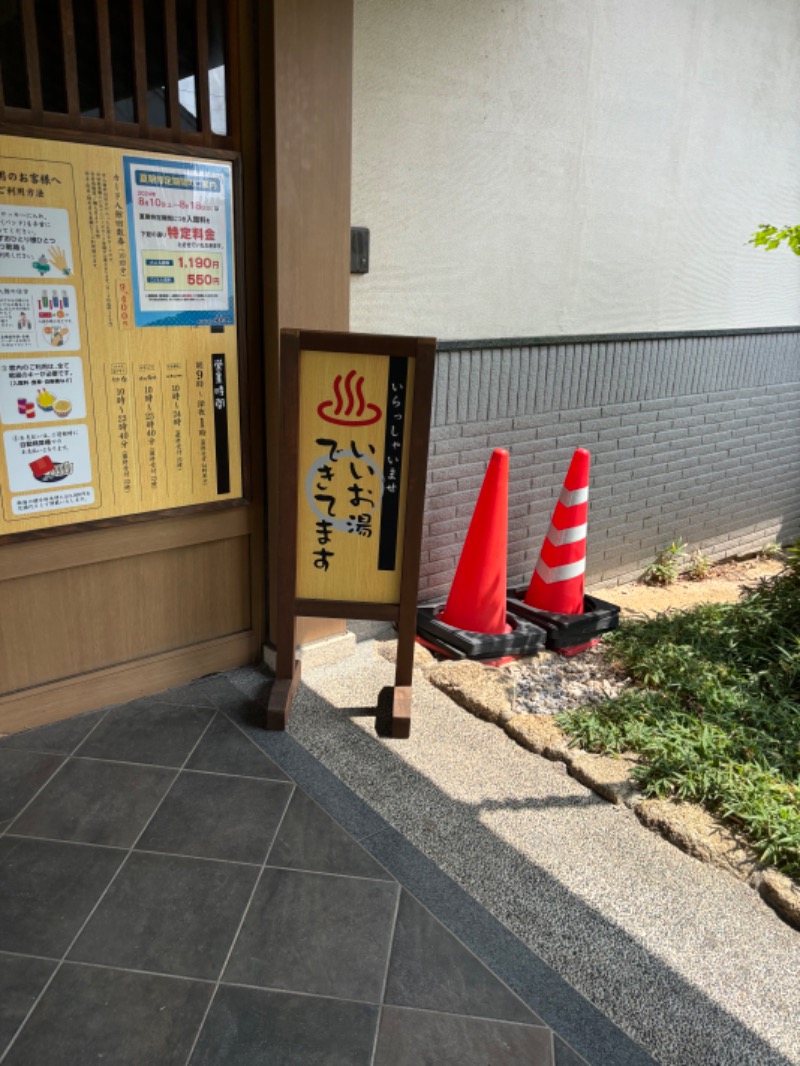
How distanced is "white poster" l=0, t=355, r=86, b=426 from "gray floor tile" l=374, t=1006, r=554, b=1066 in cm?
246

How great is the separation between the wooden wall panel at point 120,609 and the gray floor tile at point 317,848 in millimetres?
1181

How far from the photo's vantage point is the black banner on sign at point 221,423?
371 centimetres

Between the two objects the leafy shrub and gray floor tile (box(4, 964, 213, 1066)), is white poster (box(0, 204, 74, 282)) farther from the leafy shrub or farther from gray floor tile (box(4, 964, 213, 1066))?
the leafy shrub

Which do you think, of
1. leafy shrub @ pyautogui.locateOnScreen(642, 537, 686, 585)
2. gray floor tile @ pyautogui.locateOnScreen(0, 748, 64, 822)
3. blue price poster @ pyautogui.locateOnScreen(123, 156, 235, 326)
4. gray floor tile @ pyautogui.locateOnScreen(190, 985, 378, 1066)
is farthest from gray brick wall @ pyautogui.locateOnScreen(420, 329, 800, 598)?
gray floor tile @ pyautogui.locateOnScreen(190, 985, 378, 1066)

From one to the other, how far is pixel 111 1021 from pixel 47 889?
1.95ft

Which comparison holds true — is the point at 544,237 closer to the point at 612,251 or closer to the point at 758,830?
the point at 612,251

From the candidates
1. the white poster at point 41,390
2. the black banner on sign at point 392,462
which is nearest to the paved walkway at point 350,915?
the black banner on sign at point 392,462

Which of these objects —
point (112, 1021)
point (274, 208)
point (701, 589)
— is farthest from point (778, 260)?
point (112, 1021)

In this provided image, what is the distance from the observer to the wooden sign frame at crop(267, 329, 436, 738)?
3.34 meters

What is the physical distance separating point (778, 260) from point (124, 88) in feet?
16.2

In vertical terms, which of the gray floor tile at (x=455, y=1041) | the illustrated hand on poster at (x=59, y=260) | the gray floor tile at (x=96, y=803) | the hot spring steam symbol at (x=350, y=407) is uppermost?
the illustrated hand on poster at (x=59, y=260)

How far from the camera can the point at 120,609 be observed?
3758 mm

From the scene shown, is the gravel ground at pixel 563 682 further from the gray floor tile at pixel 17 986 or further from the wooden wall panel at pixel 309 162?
the gray floor tile at pixel 17 986

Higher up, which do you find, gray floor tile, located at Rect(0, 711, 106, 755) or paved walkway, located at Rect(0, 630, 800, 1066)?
gray floor tile, located at Rect(0, 711, 106, 755)
